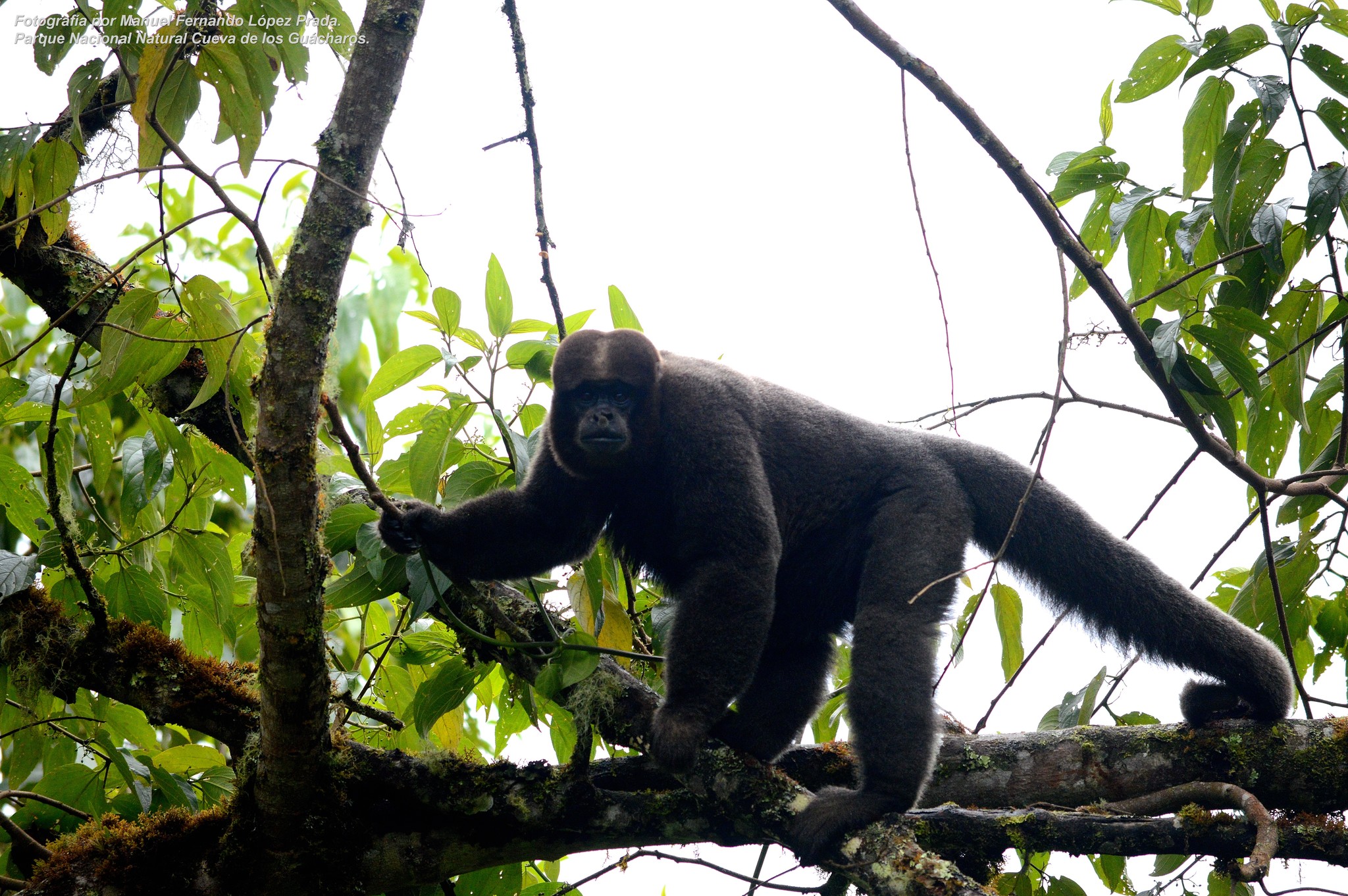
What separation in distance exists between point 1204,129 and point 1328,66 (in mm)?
515

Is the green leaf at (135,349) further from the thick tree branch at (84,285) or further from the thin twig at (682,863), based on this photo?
the thin twig at (682,863)

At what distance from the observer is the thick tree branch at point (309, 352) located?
130 inches

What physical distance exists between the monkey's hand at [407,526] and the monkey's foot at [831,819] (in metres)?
1.97

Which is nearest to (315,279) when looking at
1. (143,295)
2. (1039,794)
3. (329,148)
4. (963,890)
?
(329,148)

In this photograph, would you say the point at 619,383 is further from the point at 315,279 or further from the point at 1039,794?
the point at 1039,794

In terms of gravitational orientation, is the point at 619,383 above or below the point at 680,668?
above

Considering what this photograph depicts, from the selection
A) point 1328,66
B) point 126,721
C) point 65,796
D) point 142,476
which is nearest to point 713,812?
point 142,476

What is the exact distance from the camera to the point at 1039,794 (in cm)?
454

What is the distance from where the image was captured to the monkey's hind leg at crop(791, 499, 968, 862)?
12.8ft

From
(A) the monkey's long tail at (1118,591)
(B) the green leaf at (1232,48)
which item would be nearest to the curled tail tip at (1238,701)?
(A) the monkey's long tail at (1118,591)

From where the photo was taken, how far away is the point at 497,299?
459 cm

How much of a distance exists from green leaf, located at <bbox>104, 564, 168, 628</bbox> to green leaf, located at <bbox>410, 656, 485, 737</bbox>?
1.31 metres

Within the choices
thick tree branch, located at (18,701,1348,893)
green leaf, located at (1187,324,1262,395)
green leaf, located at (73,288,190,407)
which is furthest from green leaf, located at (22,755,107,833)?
A: green leaf, located at (1187,324,1262,395)

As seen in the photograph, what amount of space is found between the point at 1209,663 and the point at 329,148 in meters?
4.51
